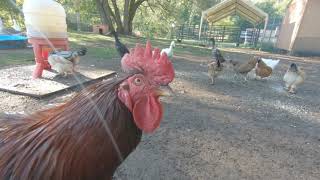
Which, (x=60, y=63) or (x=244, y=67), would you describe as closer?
(x=60, y=63)

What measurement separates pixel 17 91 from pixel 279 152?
455cm

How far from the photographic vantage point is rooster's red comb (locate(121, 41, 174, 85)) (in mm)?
1547

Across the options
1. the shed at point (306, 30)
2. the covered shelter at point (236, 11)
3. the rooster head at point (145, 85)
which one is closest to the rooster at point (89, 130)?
the rooster head at point (145, 85)

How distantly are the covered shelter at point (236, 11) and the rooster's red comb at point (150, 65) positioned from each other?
17.5 meters

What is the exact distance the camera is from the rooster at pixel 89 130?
1412mm

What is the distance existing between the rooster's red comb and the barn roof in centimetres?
1754

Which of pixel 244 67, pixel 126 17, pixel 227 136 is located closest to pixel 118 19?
pixel 126 17

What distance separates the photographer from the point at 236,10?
70.7ft

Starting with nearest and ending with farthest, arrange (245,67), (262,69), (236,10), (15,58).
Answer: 1. (245,67)
2. (262,69)
3. (15,58)
4. (236,10)

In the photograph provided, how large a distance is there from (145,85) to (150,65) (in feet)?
0.45

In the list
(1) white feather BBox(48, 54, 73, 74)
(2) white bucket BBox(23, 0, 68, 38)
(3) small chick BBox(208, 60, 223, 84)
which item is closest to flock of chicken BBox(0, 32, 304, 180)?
(1) white feather BBox(48, 54, 73, 74)

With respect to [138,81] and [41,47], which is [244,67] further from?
[138,81]

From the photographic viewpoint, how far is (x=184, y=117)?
438cm

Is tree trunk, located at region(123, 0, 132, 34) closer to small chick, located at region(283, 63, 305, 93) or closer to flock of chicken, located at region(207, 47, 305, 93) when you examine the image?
flock of chicken, located at region(207, 47, 305, 93)
